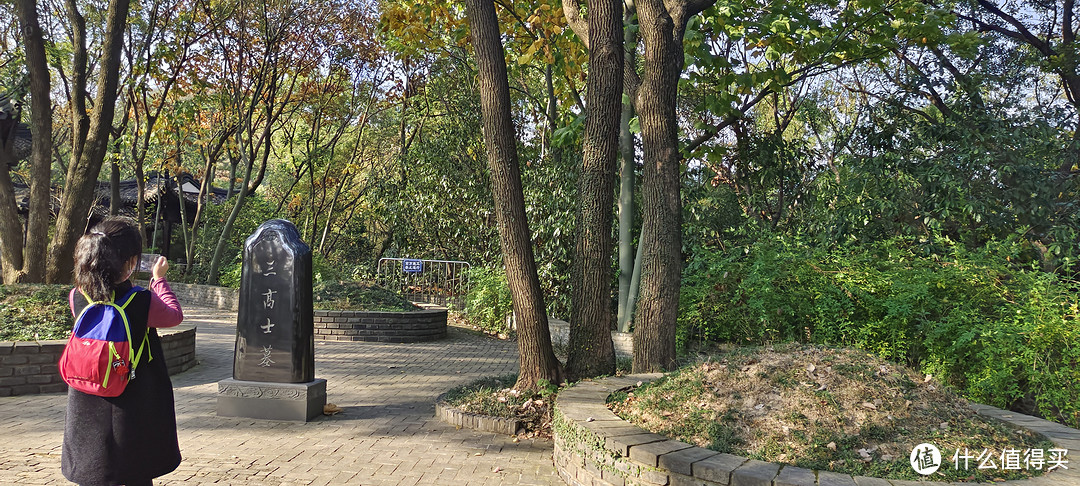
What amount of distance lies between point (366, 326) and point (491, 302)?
241cm

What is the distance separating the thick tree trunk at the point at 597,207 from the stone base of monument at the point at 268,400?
224 cm

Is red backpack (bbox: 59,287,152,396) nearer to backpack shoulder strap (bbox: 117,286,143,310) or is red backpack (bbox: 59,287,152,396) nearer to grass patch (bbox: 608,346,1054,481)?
backpack shoulder strap (bbox: 117,286,143,310)

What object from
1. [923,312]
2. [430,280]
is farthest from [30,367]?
[430,280]

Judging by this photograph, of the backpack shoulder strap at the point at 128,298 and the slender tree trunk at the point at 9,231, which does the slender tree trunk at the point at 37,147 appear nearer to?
the slender tree trunk at the point at 9,231

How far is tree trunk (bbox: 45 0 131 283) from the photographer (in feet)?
29.0

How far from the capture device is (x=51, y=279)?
898 centimetres

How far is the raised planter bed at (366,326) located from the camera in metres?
11.2

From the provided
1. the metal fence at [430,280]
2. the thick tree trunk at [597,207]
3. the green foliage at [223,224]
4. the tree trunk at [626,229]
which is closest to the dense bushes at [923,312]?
the tree trunk at [626,229]

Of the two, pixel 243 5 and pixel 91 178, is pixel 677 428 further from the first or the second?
pixel 243 5

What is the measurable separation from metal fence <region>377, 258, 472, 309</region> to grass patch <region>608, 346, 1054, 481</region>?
34.0ft

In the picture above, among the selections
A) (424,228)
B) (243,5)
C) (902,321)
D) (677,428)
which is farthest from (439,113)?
(677,428)

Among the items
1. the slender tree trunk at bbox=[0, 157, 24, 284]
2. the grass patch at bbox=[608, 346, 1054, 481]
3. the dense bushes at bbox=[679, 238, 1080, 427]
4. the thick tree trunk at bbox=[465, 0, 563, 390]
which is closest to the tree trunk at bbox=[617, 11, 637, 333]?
the dense bushes at bbox=[679, 238, 1080, 427]

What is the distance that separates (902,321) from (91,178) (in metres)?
9.78

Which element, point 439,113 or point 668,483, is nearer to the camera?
point 668,483
